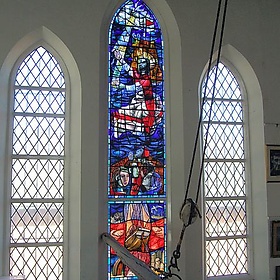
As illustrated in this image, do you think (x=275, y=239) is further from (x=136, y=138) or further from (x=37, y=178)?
(x=37, y=178)

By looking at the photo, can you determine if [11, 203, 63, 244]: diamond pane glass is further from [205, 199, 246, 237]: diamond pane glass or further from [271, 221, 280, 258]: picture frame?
[271, 221, 280, 258]: picture frame

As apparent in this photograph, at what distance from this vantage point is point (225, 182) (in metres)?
4.48

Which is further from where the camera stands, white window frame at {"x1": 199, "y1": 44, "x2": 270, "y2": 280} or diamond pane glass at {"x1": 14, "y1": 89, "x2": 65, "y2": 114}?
white window frame at {"x1": 199, "y1": 44, "x2": 270, "y2": 280}

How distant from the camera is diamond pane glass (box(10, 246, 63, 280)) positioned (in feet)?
12.7

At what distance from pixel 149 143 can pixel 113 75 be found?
68 cm

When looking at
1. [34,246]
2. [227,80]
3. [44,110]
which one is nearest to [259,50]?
[227,80]

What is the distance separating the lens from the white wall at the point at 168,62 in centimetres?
385

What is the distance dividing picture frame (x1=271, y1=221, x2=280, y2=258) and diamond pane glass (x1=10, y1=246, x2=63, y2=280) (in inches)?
74.7

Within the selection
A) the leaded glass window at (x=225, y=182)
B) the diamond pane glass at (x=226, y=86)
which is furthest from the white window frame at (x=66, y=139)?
the diamond pane glass at (x=226, y=86)

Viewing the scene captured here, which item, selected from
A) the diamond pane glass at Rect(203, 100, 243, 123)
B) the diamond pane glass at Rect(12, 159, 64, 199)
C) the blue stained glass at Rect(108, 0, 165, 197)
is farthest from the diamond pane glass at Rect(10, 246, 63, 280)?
the diamond pane glass at Rect(203, 100, 243, 123)

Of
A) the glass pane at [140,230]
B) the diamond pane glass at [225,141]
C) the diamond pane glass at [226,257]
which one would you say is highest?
the diamond pane glass at [225,141]

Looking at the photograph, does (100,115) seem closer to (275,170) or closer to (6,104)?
(6,104)

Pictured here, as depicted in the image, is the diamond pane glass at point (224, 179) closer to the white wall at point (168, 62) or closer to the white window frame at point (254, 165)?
the white window frame at point (254, 165)

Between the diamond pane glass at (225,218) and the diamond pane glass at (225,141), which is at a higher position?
the diamond pane glass at (225,141)
